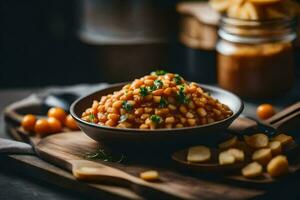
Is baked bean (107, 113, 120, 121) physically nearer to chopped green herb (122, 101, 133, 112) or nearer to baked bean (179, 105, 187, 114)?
chopped green herb (122, 101, 133, 112)

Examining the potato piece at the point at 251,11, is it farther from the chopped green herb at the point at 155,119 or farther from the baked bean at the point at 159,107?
the chopped green herb at the point at 155,119

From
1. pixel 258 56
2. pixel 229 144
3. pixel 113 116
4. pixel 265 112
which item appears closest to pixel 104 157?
pixel 113 116

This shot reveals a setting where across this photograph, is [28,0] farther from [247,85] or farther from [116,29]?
[247,85]

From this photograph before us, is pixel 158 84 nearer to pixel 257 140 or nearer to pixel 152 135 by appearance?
pixel 152 135

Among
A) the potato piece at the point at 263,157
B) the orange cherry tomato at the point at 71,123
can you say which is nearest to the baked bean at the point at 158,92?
the potato piece at the point at 263,157

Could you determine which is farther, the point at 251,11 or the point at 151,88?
the point at 251,11

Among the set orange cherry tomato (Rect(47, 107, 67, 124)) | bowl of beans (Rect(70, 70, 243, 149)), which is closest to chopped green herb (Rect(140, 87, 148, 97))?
bowl of beans (Rect(70, 70, 243, 149))

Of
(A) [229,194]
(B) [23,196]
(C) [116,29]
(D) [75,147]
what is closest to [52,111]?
(D) [75,147]
